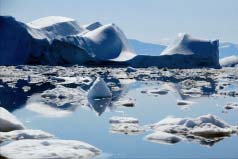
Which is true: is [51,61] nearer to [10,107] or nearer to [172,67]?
Result: [172,67]

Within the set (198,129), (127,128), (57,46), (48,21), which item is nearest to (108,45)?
(57,46)

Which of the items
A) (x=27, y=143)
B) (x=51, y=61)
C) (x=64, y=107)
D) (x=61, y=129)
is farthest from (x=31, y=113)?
(x=51, y=61)

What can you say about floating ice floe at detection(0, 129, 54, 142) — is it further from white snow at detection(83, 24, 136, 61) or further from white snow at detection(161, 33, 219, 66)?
white snow at detection(161, 33, 219, 66)

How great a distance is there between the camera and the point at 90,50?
29375 millimetres

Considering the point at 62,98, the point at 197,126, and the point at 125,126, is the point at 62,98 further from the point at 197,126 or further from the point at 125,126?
the point at 197,126

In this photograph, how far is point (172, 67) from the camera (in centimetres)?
3031

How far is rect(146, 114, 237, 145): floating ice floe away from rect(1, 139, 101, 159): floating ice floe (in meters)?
1.02

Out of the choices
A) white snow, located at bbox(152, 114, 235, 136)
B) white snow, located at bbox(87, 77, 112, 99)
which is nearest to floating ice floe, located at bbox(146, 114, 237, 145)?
white snow, located at bbox(152, 114, 235, 136)

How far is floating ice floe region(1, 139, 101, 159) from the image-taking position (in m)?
3.26

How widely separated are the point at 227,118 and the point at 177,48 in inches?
1004

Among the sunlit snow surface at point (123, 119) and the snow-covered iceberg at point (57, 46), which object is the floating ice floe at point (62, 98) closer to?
the sunlit snow surface at point (123, 119)

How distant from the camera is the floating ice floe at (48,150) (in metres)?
3.26

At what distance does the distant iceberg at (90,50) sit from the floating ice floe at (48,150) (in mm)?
23133

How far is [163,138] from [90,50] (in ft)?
83.3
